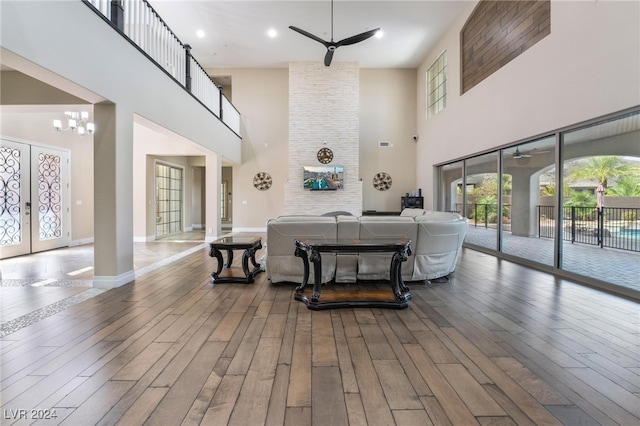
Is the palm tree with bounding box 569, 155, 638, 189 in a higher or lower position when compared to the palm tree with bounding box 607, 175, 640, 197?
higher

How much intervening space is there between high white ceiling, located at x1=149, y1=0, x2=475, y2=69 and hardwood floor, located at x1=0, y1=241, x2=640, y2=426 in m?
7.04

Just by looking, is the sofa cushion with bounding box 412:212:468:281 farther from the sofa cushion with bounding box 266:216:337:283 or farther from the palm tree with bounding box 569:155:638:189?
the palm tree with bounding box 569:155:638:189

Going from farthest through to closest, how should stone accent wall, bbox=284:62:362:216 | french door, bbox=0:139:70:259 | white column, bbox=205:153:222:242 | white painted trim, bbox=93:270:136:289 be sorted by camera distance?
stone accent wall, bbox=284:62:362:216, white column, bbox=205:153:222:242, french door, bbox=0:139:70:259, white painted trim, bbox=93:270:136:289

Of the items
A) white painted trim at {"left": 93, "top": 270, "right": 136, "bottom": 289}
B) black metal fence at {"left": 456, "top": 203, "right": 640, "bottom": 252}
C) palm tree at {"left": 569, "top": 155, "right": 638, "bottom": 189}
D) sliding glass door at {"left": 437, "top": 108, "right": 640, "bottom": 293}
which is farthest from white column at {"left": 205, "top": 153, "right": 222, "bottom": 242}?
palm tree at {"left": 569, "top": 155, "right": 638, "bottom": 189}

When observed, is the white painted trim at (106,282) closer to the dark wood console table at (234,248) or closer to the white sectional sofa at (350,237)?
the dark wood console table at (234,248)

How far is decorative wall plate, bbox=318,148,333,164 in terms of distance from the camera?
9.95m

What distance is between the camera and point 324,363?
2.01 metres

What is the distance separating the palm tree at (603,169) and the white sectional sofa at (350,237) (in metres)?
1.99

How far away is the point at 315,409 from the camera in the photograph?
5.12ft

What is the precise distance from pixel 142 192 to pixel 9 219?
2647 millimetres

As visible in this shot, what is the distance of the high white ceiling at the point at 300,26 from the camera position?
283 inches

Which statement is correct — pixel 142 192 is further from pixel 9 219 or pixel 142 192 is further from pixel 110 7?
pixel 110 7

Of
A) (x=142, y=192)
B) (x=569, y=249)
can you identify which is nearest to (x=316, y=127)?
(x=142, y=192)

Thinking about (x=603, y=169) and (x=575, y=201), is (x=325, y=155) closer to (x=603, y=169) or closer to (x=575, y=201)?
(x=575, y=201)
